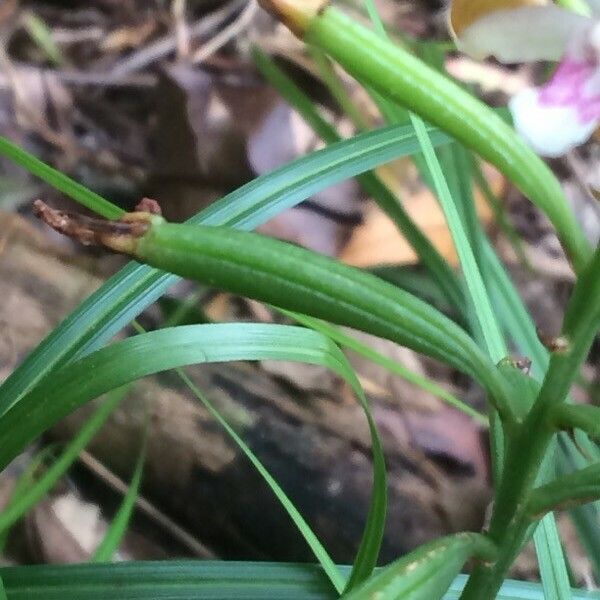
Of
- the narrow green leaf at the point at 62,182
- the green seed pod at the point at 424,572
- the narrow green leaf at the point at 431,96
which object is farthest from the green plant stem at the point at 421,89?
the narrow green leaf at the point at 62,182

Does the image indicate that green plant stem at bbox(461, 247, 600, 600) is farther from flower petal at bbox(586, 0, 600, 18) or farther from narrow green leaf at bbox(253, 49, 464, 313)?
narrow green leaf at bbox(253, 49, 464, 313)

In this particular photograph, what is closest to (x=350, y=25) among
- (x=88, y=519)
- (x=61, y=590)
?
(x=61, y=590)

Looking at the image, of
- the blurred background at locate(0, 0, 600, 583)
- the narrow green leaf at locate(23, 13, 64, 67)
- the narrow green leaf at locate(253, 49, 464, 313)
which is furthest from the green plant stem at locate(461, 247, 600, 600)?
the narrow green leaf at locate(23, 13, 64, 67)

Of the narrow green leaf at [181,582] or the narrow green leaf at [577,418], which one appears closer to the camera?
the narrow green leaf at [577,418]

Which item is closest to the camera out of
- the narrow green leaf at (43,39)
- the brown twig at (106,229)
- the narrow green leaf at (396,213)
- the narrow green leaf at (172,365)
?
the brown twig at (106,229)

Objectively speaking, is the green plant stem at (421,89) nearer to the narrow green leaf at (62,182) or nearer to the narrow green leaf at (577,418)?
the narrow green leaf at (577,418)

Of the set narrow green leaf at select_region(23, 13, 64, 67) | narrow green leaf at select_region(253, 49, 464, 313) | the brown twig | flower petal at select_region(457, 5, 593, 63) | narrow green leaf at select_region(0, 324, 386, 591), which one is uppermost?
narrow green leaf at select_region(23, 13, 64, 67)
